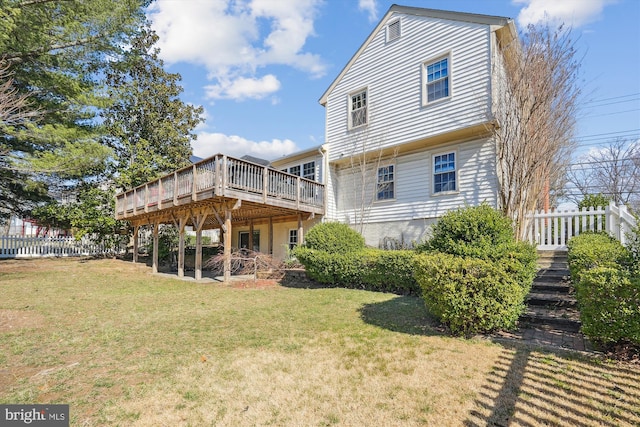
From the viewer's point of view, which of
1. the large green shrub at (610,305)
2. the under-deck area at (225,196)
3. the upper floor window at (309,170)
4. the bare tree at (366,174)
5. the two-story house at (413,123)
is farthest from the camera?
the upper floor window at (309,170)

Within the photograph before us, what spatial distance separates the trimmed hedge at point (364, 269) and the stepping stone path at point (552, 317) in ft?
8.52

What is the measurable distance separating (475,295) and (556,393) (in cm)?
166

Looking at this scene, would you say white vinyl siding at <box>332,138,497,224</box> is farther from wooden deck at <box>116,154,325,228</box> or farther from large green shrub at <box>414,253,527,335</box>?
large green shrub at <box>414,253,527,335</box>

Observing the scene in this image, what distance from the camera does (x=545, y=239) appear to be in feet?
31.2

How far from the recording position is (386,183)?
12688mm

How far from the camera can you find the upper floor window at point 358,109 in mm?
13312

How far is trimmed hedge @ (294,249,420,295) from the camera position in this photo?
26.7ft

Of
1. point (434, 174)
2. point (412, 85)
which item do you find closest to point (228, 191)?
point (434, 174)

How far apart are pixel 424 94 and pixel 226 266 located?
9272 mm

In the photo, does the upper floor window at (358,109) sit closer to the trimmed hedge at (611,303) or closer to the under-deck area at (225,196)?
the under-deck area at (225,196)

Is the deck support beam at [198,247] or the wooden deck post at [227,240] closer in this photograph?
the wooden deck post at [227,240]

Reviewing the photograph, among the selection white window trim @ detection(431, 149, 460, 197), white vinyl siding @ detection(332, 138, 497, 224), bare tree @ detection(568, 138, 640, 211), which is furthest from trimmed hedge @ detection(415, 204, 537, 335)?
bare tree @ detection(568, 138, 640, 211)

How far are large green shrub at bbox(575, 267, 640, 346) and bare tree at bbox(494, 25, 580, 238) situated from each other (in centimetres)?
533

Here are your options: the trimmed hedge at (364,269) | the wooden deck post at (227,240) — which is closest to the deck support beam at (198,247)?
the wooden deck post at (227,240)
